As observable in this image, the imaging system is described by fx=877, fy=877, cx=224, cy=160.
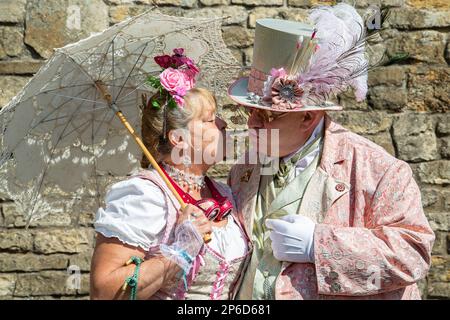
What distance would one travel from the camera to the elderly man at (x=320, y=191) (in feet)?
10.2

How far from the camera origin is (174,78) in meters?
3.24

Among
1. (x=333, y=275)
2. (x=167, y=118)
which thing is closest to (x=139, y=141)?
(x=167, y=118)

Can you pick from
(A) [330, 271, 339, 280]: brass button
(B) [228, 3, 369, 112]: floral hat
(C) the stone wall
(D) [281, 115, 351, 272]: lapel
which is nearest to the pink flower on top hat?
(B) [228, 3, 369, 112]: floral hat

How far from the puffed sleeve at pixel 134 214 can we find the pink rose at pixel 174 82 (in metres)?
0.36

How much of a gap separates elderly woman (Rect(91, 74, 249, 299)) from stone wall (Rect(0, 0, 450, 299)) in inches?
72.1

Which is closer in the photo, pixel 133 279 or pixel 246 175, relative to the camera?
pixel 133 279

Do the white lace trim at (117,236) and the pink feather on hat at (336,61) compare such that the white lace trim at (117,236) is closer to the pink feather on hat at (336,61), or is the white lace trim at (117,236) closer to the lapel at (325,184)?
the lapel at (325,184)

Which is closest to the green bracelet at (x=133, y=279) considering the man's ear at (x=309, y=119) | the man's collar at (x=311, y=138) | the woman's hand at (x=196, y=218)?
the woman's hand at (x=196, y=218)

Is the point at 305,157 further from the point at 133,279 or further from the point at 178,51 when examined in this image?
the point at 133,279

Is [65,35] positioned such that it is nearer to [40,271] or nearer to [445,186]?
[40,271]

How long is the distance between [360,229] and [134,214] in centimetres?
81

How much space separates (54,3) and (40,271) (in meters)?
1.56

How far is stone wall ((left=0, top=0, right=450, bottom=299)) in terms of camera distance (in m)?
5.07
